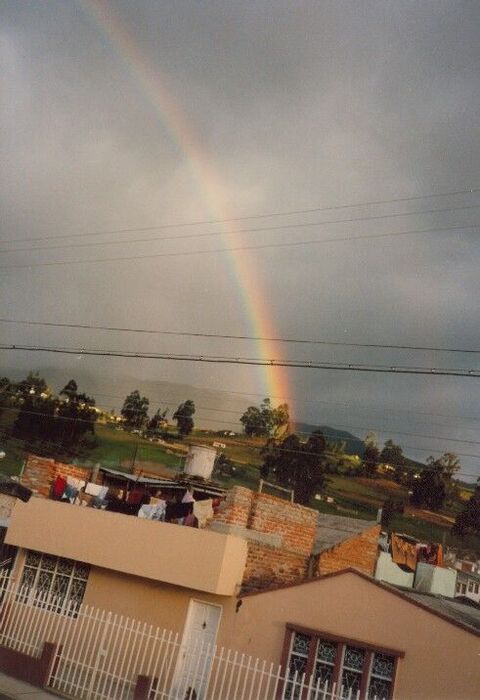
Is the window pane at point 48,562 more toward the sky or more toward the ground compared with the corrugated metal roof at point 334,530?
more toward the ground

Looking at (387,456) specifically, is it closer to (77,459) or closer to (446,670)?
(77,459)

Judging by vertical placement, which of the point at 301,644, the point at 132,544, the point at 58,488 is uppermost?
the point at 58,488

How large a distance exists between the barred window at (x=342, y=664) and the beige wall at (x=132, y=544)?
221 cm

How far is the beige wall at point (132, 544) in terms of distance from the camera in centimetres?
1606

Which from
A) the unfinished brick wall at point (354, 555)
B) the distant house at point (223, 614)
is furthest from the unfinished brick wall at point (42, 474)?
the unfinished brick wall at point (354, 555)

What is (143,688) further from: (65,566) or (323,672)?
(65,566)

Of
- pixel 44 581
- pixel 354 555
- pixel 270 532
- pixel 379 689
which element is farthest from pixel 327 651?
pixel 44 581

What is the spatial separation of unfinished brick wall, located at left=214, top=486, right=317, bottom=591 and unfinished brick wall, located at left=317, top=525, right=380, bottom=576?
0.70 m

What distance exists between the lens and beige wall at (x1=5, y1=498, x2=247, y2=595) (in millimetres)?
16062

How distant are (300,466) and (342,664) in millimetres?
77409

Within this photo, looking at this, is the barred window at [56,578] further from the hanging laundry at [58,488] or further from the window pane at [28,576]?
the hanging laundry at [58,488]

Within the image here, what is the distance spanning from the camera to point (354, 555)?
2078cm

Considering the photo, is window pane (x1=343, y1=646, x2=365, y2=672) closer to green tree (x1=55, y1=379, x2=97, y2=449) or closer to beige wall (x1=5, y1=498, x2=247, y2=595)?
beige wall (x1=5, y1=498, x2=247, y2=595)

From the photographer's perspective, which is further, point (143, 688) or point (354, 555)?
point (354, 555)
